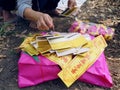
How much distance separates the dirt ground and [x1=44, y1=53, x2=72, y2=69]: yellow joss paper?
0.50ft

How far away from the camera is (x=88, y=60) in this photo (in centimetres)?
181

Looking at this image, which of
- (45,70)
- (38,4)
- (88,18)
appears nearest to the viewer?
(45,70)

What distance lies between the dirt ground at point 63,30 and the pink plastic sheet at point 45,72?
42 millimetres

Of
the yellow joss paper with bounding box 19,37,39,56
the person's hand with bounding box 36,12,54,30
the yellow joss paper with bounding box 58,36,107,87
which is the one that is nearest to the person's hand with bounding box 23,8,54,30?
the person's hand with bounding box 36,12,54,30

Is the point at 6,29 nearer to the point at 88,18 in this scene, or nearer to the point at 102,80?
the point at 88,18

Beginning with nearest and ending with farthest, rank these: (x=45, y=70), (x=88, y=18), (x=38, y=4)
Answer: (x=45, y=70) < (x=38, y=4) < (x=88, y=18)

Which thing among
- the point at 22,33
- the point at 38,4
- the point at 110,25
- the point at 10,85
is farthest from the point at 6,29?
the point at 110,25

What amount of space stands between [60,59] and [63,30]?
0.67 meters

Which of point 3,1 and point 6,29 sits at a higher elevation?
point 3,1

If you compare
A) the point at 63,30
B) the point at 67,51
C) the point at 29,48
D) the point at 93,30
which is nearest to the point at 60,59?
the point at 67,51

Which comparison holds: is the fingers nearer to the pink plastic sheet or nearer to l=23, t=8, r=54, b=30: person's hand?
l=23, t=8, r=54, b=30: person's hand

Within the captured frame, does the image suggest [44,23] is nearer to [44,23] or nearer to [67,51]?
[44,23]

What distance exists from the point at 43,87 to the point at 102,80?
0.36 meters

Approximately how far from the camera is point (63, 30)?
2420 mm
